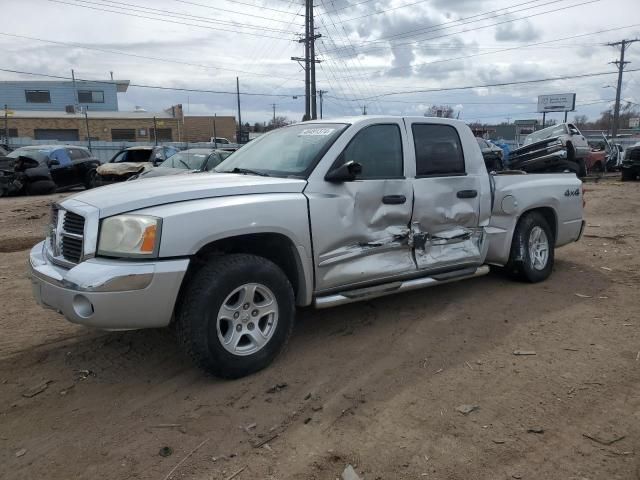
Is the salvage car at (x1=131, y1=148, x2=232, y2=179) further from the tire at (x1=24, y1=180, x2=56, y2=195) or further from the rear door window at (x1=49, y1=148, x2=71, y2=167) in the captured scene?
the rear door window at (x1=49, y1=148, x2=71, y2=167)

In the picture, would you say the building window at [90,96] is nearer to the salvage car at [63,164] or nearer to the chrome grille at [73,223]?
the salvage car at [63,164]

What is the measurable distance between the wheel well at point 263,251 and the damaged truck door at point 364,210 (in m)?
0.18

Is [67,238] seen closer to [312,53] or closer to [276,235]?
[276,235]

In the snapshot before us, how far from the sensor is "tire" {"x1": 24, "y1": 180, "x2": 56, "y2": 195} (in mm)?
16406

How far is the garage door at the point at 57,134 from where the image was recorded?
48.9m

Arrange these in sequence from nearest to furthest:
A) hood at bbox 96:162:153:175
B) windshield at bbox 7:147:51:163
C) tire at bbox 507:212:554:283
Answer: tire at bbox 507:212:554:283 < hood at bbox 96:162:153:175 < windshield at bbox 7:147:51:163

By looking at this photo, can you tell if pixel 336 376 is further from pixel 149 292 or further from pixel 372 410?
pixel 149 292

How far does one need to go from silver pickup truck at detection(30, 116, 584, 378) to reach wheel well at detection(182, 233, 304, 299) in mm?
11

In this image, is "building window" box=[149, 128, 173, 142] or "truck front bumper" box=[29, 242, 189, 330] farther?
"building window" box=[149, 128, 173, 142]

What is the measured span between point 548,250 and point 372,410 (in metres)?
3.86

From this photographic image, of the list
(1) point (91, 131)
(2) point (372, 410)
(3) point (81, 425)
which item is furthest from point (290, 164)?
(1) point (91, 131)

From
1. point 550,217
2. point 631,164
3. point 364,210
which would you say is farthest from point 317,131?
point 631,164

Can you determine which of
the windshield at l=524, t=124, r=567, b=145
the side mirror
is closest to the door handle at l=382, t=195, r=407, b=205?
the side mirror

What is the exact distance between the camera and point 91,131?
49.7 metres
